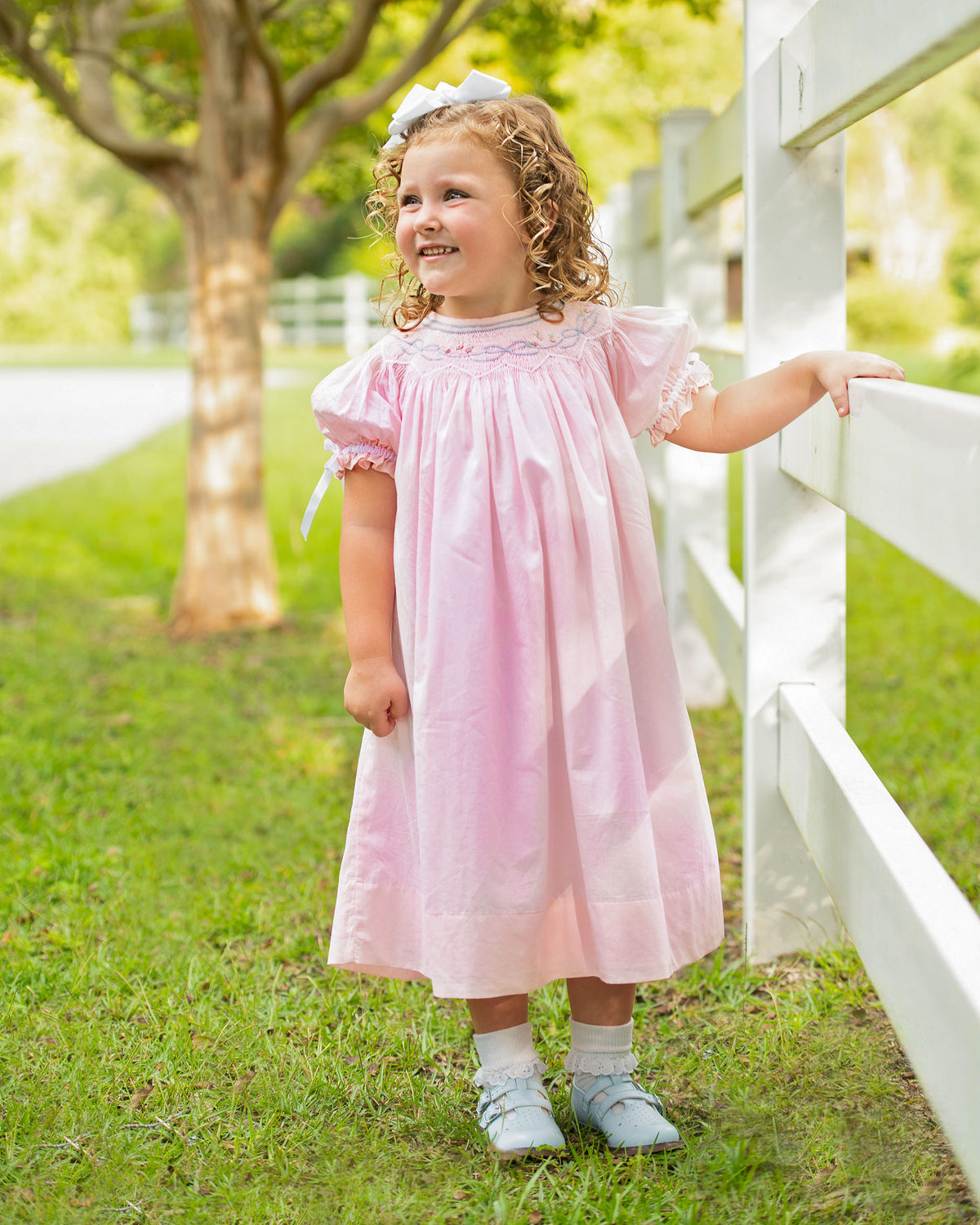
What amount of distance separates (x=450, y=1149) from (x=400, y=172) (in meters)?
1.44

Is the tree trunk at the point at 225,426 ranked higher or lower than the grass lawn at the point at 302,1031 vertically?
higher

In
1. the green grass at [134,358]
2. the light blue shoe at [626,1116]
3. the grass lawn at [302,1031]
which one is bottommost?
the grass lawn at [302,1031]

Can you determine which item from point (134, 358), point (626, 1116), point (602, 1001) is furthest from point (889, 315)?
point (626, 1116)

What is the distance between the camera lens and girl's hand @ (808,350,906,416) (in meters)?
1.71

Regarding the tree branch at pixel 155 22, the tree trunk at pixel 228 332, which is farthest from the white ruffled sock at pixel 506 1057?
the tree branch at pixel 155 22

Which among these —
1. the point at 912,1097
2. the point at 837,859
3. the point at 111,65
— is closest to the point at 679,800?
the point at 837,859

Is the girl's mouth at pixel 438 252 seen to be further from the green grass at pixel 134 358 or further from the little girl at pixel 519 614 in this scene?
the green grass at pixel 134 358

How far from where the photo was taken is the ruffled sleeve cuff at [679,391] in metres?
1.94

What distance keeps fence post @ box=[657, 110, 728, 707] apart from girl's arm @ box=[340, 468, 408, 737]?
78.0 inches

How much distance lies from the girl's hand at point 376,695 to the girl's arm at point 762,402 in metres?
0.56

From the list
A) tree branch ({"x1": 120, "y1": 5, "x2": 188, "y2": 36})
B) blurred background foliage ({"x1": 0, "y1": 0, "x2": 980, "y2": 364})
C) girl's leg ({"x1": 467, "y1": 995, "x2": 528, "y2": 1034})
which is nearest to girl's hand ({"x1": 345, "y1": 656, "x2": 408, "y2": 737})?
girl's leg ({"x1": 467, "y1": 995, "x2": 528, "y2": 1034})

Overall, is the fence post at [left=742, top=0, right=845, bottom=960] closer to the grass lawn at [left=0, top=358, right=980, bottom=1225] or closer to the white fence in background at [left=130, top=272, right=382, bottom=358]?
the grass lawn at [left=0, top=358, right=980, bottom=1225]

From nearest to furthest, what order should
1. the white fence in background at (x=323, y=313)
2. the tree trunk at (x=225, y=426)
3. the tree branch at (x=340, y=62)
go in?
the tree branch at (x=340, y=62), the tree trunk at (x=225, y=426), the white fence in background at (x=323, y=313)

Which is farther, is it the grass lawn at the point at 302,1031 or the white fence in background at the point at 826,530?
the grass lawn at the point at 302,1031
